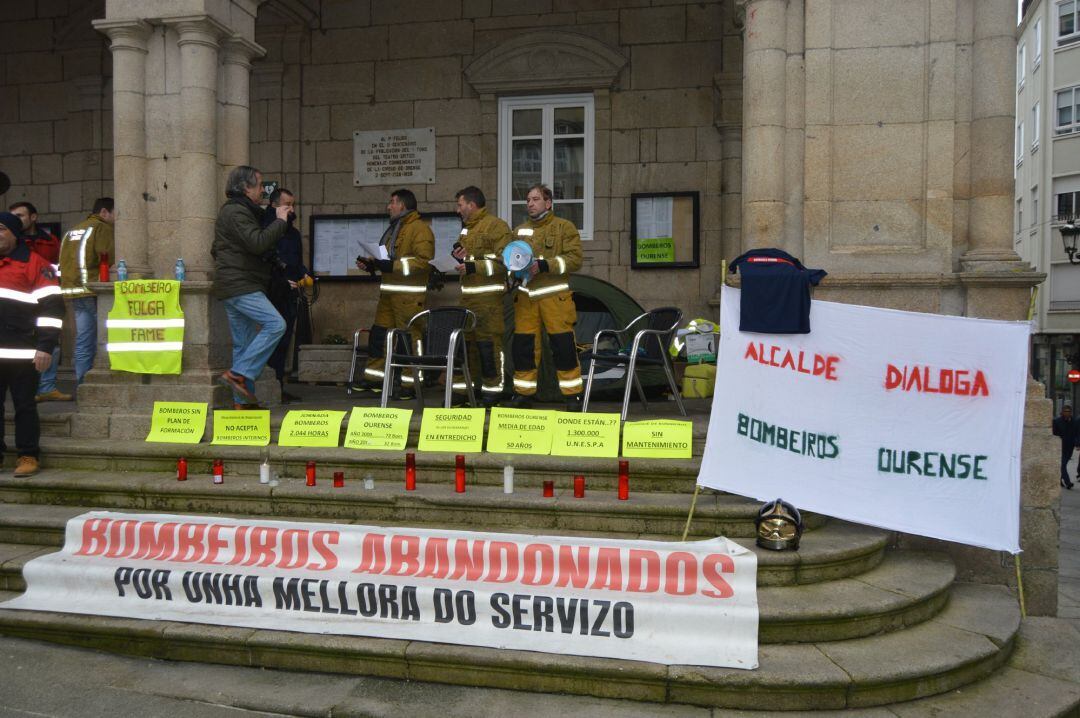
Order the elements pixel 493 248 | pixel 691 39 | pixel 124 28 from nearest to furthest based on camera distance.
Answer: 1. pixel 124 28
2. pixel 493 248
3. pixel 691 39

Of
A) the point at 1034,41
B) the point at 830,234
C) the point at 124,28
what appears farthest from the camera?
the point at 1034,41

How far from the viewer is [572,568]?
4148mm

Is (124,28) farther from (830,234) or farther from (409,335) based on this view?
(830,234)

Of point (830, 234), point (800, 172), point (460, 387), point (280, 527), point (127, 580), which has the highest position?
point (800, 172)

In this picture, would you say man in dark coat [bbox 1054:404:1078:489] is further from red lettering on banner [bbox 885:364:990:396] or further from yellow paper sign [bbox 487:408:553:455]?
yellow paper sign [bbox 487:408:553:455]

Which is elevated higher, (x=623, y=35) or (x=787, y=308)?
(x=623, y=35)

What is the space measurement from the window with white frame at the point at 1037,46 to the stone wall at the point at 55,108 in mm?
33082

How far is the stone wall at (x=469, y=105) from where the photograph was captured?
9773 millimetres

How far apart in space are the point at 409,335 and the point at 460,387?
100 cm

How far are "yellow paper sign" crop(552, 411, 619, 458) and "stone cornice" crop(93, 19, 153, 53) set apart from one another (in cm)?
446

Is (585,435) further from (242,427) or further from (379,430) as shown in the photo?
(242,427)

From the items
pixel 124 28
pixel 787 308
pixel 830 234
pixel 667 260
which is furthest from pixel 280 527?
pixel 667 260

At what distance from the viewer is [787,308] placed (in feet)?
16.5

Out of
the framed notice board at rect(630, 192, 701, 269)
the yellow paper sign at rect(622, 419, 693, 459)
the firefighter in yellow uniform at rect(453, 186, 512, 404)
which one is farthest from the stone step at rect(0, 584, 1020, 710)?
the framed notice board at rect(630, 192, 701, 269)
